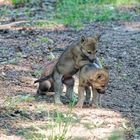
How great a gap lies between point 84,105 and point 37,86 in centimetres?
122

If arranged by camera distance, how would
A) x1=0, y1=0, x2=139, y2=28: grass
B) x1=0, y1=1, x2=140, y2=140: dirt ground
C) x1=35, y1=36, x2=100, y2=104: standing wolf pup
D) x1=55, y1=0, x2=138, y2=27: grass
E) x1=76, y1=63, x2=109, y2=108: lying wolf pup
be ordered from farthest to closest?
x1=55, y1=0, x2=138, y2=27: grass → x1=0, y1=0, x2=139, y2=28: grass → x1=35, y1=36, x2=100, y2=104: standing wolf pup → x1=76, y1=63, x2=109, y2=108: lying wolf pup → x1=0, y1=1, x2=140, y2=140: dirt ground

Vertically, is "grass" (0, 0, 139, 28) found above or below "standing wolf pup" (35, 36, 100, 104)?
below

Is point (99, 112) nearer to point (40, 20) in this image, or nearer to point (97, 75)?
point (97, 75)

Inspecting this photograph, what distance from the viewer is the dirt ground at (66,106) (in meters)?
7.34

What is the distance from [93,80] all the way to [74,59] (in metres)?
0.45

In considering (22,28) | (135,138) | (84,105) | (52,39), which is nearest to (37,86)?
(84,105)

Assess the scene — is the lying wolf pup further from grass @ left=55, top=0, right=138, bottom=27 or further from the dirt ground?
grass @ left=55, top=0, right=138, bottom=27

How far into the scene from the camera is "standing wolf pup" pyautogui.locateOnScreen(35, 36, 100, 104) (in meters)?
8.20

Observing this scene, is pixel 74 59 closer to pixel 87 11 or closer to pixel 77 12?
pixel 77 12

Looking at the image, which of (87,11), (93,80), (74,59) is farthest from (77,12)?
(93,80)

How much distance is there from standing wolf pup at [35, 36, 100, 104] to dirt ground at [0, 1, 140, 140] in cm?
35

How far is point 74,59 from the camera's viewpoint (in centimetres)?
838

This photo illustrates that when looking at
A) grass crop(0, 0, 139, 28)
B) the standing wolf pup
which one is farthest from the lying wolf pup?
grass crop(0, 0, 139, 28)

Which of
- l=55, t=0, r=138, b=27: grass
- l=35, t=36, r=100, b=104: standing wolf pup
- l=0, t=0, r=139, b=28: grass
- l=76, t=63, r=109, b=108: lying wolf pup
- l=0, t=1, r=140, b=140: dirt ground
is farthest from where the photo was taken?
l=55, t=0, r=138, b=27: grass
